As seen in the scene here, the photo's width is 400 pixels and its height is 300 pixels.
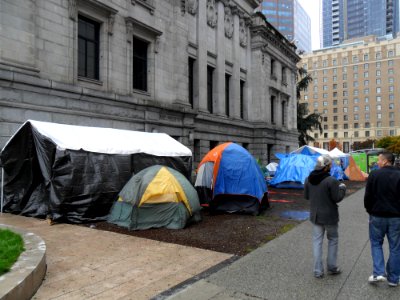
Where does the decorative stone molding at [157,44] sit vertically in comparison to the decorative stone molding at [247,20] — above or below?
below

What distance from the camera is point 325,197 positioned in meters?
5.72

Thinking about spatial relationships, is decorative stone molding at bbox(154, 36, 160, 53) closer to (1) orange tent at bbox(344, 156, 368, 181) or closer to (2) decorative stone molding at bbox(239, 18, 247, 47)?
(2) decorative stone molding at bbox(239, 18, 247, 47)

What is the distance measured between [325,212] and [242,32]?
26.1 metres

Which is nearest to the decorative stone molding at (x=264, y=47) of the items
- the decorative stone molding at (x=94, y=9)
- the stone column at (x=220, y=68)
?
the stone column at (x=220, y=68)

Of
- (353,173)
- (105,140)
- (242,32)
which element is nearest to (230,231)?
(105,140)

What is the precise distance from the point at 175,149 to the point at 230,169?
10.9ft

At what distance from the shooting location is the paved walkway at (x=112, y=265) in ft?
17.0

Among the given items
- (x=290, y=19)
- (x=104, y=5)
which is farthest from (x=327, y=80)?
(x=104, y=5)

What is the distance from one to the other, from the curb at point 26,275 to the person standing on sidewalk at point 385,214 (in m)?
4.84

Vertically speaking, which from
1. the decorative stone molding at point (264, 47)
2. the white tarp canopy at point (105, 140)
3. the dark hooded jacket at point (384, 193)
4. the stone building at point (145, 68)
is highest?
the decorative stone molding at point (264, 47)

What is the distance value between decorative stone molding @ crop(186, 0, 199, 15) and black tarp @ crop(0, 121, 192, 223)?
14055 mm

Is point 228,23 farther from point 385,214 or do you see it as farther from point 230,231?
point 385,214

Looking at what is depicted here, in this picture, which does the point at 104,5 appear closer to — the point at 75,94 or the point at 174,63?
the point at 75,94

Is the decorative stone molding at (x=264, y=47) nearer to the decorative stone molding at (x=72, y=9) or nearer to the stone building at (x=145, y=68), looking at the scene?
the stone building at (x=145, y=68)
